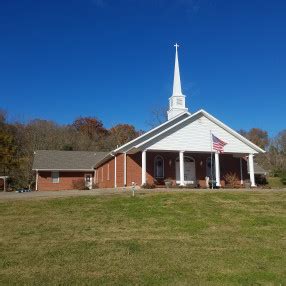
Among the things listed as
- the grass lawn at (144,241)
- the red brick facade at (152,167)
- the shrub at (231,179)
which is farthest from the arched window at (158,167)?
the grass lawn at (144,241)

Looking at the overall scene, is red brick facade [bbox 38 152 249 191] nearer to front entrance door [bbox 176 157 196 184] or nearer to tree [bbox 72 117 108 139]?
front entrance door [bbox 176 157 196 184]

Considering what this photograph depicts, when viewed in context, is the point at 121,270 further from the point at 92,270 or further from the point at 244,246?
the point at 244,246

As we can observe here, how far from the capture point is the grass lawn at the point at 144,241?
8.95 meters

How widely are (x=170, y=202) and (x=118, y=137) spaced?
5424 centimetres

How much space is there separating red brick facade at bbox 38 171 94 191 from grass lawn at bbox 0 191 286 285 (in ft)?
69.5

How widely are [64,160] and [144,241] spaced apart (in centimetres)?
3106

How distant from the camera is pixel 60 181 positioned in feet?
133

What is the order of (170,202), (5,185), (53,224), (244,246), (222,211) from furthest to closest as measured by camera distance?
1. (5,185)
2. (170,202)
3. (222,211)
4. (53,224)
5. (244,246)

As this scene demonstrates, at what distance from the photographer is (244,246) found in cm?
1166

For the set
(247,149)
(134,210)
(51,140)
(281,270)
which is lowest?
(281,270)

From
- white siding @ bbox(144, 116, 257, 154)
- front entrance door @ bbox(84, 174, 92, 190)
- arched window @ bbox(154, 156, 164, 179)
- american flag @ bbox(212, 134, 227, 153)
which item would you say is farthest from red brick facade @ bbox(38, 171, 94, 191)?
american flag @ bbox(212, 134, 227, 153)

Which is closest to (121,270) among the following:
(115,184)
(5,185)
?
(115,184)

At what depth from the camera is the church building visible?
2922 cm

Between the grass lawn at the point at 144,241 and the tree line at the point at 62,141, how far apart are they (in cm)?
2833
